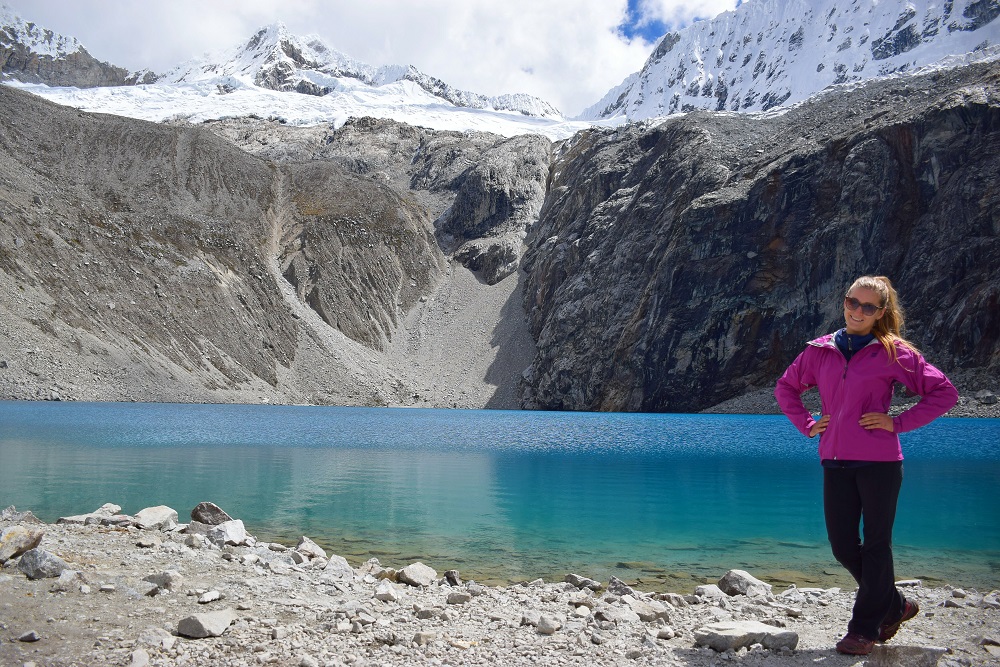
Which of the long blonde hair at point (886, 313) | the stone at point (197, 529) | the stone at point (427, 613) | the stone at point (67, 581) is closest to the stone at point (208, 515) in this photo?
the stone at point (197, 529)

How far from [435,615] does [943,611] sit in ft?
17.1

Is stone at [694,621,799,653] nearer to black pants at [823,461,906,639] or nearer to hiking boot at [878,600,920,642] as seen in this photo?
black pants at [823,461,906,639]

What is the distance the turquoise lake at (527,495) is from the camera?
40.1 ft

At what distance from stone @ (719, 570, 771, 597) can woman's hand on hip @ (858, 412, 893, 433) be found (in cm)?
450

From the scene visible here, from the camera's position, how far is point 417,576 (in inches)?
369

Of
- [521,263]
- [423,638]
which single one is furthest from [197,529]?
[521,263]

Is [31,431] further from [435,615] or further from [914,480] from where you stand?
[914,480]

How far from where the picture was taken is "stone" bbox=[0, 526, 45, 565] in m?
7.48

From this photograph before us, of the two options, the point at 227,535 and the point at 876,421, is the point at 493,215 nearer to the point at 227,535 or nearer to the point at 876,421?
the point at 227,535

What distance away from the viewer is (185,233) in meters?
81.0

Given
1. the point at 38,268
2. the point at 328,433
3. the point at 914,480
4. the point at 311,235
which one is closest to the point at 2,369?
the point at 38,268

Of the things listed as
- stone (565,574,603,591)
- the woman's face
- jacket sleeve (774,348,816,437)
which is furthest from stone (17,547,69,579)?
the woman's face

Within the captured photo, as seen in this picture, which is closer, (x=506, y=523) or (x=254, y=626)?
(x=254, y=626)

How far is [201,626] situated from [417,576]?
12.5 ft
